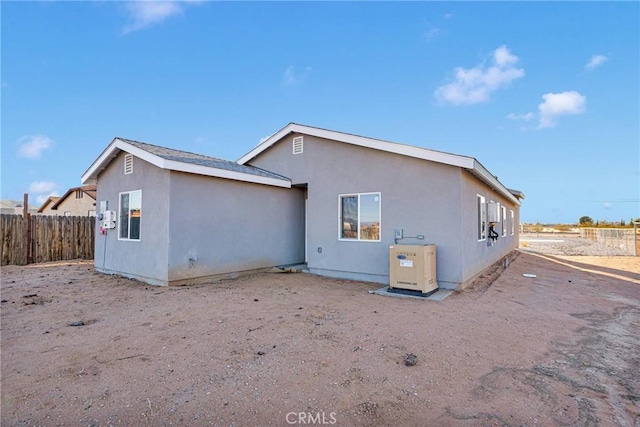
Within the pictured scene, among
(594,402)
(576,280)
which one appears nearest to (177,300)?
(594,402)

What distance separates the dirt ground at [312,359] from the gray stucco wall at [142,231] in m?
0.96

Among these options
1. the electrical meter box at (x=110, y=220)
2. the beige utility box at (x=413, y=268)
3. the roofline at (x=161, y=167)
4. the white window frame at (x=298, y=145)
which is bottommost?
the beige utility box at (x=413, y=268)

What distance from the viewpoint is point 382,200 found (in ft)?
26.4

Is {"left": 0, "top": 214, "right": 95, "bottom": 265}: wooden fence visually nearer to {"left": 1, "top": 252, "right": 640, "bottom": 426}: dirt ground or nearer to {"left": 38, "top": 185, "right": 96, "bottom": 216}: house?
{"left": 1, "top": 252, "right": 640, "bottom": 426}: dirt ground

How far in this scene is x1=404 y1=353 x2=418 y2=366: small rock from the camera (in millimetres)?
3457

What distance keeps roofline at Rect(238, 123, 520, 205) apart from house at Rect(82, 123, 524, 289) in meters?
0.03

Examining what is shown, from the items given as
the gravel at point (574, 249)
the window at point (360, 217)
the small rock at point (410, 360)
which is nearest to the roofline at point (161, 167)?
the window at point (360, 217)

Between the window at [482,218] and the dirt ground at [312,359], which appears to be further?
the window at [482,218]

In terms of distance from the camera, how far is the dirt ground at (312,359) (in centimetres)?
257

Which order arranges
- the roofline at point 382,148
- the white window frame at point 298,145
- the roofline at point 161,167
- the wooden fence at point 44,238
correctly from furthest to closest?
the wooden fence at point 44,238
the white window frame at point 298,145
the roofline at point 161,167
the roofline at point 382,148

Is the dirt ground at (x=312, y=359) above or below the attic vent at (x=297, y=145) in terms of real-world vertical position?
below

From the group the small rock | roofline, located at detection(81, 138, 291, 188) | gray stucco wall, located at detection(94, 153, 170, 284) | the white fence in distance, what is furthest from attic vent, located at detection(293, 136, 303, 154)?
the white fence in distance

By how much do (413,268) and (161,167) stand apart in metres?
5.93

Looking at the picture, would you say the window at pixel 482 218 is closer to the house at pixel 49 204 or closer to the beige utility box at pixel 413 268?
the beige utility box at pixel 413 268
